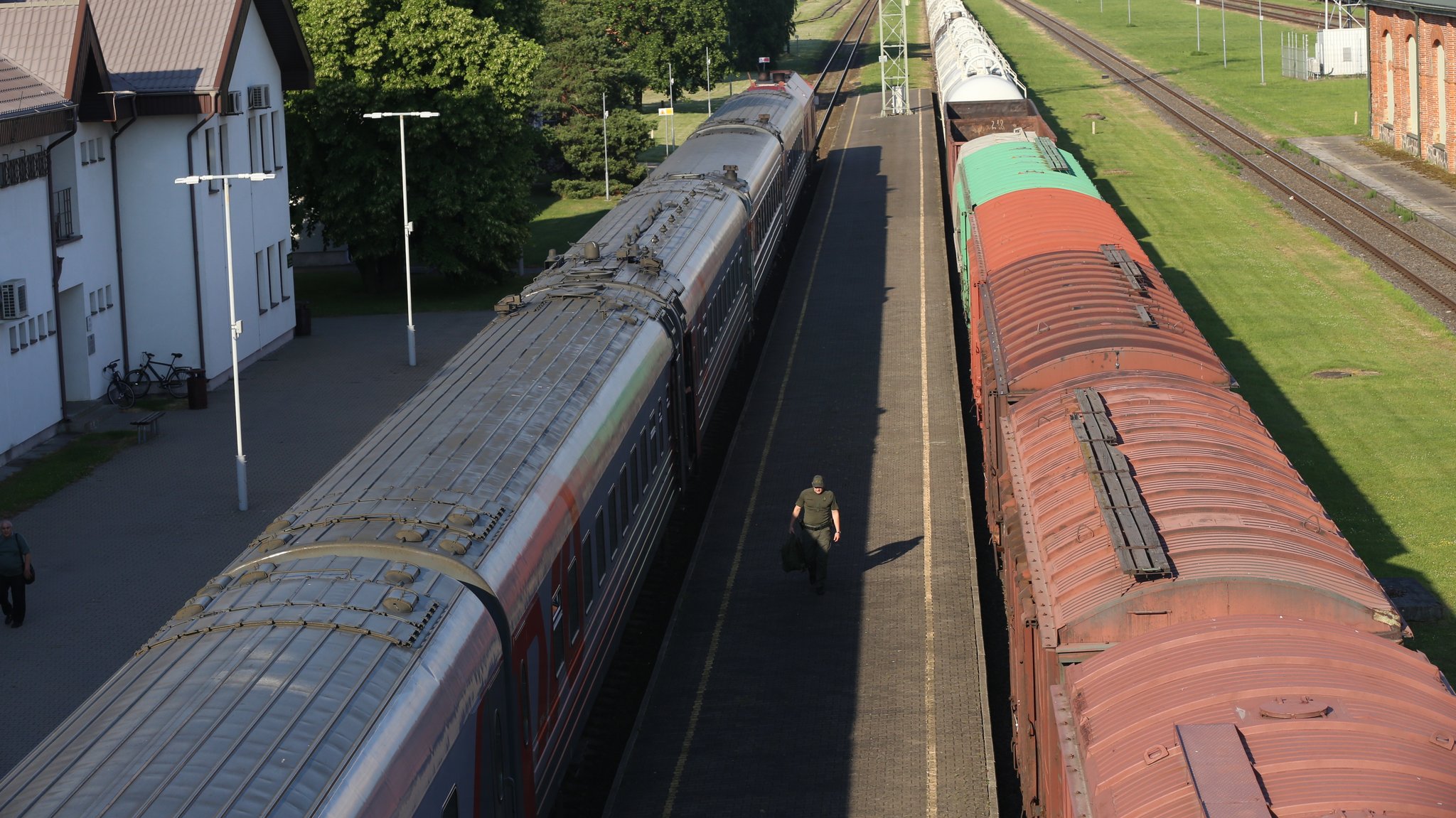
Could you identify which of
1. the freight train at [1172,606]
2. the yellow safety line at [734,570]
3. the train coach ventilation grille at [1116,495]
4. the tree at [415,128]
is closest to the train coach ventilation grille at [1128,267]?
the freight train at [1172,606]

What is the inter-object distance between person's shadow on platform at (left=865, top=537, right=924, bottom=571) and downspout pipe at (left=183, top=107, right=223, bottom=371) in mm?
20794

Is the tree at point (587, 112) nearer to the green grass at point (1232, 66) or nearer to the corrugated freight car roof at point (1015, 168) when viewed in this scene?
the corrugated freight car roof at point (1015, 168)

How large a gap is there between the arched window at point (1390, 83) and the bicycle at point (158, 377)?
52194mm

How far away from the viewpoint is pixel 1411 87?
202ft

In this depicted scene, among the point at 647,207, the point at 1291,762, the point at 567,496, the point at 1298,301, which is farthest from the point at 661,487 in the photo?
the point at 1298,301

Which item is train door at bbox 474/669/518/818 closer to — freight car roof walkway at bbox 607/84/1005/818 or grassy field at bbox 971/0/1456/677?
freight car roof walkway at bbox 607/84/1005/818

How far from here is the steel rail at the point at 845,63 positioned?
259 feet

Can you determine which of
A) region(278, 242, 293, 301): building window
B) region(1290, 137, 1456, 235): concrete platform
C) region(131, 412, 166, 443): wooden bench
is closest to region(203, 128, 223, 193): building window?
region(278, 242, 293, 301): building window

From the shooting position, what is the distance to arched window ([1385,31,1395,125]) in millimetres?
64000

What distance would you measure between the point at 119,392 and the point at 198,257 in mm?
3903

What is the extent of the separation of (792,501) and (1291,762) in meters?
17.0

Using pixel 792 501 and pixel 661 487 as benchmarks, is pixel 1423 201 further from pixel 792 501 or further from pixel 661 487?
pixel 661 487

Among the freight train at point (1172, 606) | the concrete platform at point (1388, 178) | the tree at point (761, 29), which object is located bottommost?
the freight train at point (1172, 606)

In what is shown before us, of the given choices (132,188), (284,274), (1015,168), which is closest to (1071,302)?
(1015,168)
